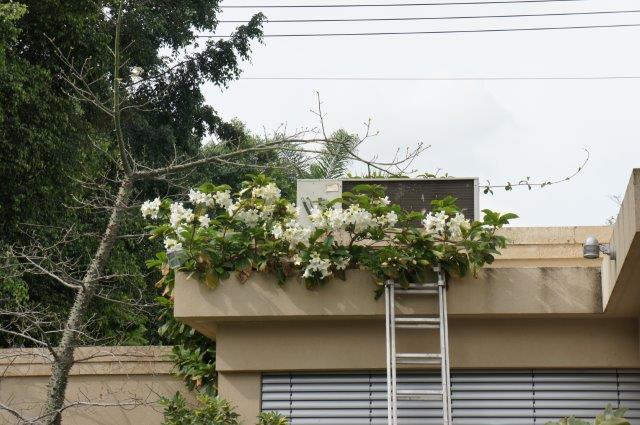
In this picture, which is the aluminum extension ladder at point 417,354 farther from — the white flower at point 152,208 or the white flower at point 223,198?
the white flower at point 152,208

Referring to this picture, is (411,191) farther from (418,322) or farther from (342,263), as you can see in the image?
(418,322)

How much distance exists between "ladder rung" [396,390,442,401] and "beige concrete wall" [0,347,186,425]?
239 cm

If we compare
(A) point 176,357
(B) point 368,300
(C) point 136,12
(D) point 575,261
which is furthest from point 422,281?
(C) point 136,12

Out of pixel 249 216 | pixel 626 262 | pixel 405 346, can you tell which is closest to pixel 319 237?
pixel 249 216

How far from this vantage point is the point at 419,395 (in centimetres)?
838

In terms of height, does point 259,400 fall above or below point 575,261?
below

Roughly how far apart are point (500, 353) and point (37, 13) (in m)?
13.0

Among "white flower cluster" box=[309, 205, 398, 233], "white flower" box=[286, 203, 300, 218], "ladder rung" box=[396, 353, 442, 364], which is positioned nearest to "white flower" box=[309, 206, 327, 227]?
"white flower cluster" box=[309, 205, 398, 233]

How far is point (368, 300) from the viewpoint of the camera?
8828mm

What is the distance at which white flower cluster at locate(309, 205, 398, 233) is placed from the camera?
864cm

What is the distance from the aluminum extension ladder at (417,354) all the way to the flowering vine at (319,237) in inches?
4.9

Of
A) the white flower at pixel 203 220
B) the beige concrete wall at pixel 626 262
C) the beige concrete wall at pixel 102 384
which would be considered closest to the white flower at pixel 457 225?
the beige concrete wall at pixel 626 262

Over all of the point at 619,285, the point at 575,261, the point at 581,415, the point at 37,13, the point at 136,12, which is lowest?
the point at 581,415

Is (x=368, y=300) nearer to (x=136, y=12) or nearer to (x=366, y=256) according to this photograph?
(x=366, y=256)
